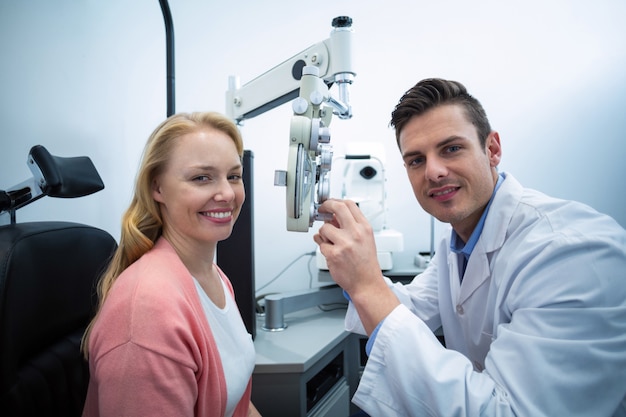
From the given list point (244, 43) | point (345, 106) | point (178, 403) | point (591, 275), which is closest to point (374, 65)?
point (244, 43)

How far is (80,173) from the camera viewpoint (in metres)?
0.83

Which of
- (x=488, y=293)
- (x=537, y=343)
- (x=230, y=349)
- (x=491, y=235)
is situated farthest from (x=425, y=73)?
(x=230, y=349)

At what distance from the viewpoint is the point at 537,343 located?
637mm

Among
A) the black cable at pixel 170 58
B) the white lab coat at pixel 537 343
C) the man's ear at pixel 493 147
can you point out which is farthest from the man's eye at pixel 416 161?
the black cable at pixel 170 58

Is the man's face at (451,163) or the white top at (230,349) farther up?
the man's face at (451,163)

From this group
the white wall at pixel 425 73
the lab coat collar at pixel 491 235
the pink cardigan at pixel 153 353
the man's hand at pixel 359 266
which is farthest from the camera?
the white wall at pixel 425 73

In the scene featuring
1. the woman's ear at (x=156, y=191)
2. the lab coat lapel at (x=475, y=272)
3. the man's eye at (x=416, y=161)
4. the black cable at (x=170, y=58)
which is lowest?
the lab coat lapel at (x=475, y=272)

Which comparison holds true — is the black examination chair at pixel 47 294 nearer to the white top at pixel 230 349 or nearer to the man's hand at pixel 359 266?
the white top at pixel 230 349

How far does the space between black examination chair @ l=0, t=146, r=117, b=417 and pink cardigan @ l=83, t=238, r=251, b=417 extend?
0.09 metres

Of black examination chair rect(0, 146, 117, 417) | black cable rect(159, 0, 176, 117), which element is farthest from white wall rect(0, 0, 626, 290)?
black examination chair rect(0, 146, 117, 417)

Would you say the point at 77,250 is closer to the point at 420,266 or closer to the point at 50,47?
the point at 50,47

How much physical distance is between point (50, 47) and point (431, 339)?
1.41 m

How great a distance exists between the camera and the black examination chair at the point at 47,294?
597 mm

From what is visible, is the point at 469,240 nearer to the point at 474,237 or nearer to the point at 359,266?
the point at 474,237
